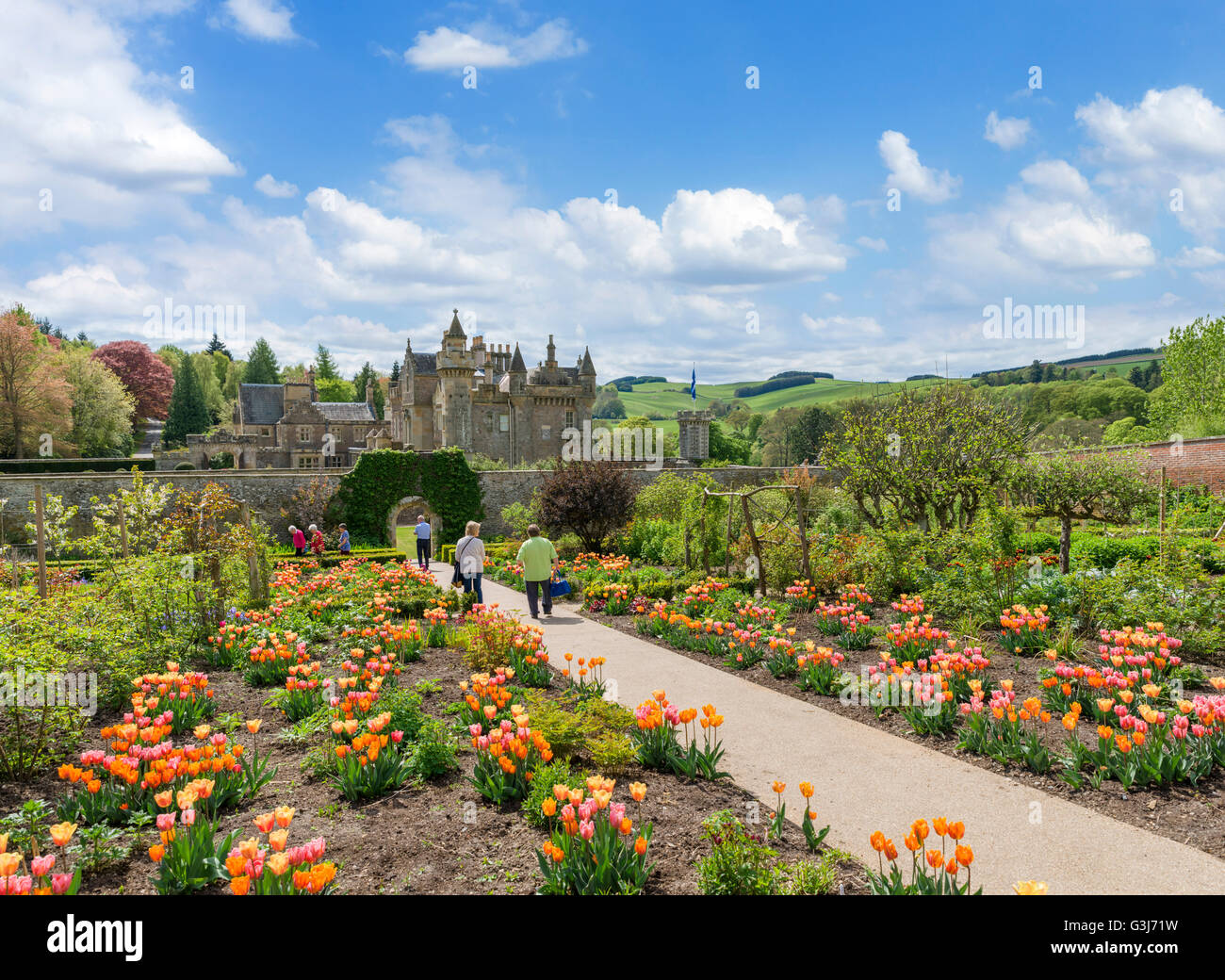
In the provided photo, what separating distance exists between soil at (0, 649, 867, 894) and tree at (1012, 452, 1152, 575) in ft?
30.9

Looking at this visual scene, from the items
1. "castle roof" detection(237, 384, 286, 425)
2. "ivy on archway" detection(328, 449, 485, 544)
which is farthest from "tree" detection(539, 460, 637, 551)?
"castle roof" detection(237, 384, 286, 425)

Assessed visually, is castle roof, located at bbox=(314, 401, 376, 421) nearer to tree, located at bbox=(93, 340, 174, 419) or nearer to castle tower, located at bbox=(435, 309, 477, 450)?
tree, located at bbox=(93, 340, 174, 419)

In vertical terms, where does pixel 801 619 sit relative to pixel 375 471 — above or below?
below

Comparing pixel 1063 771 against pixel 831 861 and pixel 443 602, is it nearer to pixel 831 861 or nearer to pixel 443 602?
pixel 831 861

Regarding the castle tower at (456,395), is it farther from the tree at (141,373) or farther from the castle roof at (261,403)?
the tree at (141,373)

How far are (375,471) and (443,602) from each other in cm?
1302

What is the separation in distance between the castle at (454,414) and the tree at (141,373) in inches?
455

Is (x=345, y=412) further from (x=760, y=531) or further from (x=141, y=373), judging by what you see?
(x=760, y=531)

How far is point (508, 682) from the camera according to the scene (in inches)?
301

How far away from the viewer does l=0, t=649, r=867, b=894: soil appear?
3816 millimetres

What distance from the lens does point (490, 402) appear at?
1802 inches

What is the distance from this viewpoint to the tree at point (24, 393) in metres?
36.0

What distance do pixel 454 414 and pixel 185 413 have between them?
105ft
